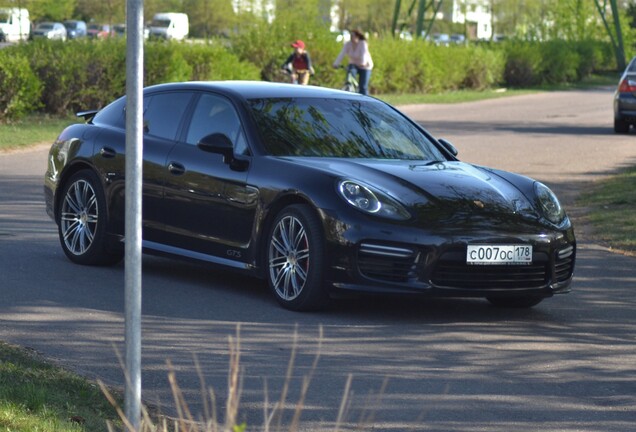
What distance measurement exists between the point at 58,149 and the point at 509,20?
111 meters

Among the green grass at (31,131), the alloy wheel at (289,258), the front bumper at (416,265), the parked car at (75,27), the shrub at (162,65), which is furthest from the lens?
the parked car at (75,27)

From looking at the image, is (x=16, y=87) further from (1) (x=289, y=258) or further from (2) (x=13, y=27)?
(2) (x=13, y=27)

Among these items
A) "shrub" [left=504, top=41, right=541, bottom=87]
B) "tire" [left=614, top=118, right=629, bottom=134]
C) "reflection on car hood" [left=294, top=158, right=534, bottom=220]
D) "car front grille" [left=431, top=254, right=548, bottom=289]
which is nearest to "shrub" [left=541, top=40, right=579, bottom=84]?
"shrub" [left=504, top=41, right=541, bottom=87]

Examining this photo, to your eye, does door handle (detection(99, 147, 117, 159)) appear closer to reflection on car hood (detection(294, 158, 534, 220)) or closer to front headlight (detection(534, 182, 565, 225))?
reflection on car hood (detection(294, 158, 534, 220))

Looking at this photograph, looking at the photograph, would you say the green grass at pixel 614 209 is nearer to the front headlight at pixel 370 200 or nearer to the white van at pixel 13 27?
the front headlight at pixel 370 200

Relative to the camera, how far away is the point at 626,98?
87.8ft

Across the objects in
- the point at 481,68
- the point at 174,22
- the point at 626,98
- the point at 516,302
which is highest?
the point at 516,302

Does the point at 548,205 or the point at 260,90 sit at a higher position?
the point at 260,90

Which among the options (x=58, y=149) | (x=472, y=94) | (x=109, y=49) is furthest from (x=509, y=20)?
(x=58, y=149)

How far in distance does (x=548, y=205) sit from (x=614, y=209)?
628cm

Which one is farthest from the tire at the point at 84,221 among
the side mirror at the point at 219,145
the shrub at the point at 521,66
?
the shrub at the point at 521,66

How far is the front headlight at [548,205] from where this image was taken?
9.11 m

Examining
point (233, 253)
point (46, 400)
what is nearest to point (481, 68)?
point (233, 253)

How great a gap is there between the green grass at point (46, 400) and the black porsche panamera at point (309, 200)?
235cm
